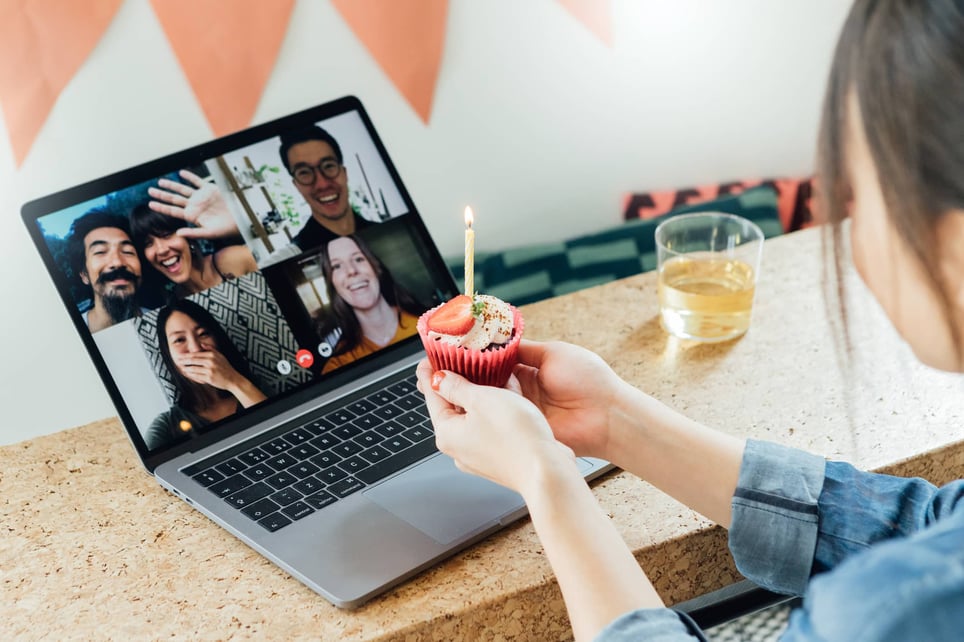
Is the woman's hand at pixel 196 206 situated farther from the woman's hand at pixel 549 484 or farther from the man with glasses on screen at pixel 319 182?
the woman's hand at pixel 549 484

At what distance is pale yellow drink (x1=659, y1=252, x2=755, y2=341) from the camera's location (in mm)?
1207

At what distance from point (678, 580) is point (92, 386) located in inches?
38.9

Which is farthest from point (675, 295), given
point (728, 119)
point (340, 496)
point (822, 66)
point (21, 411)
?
point (21, 411)

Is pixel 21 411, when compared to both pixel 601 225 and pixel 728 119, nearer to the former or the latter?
pixel 601 225

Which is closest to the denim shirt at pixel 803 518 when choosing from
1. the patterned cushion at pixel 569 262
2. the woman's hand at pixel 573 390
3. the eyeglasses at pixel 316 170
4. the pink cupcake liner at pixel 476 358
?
the woman's hand at pixel 573 390

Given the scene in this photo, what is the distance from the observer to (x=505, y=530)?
36.9 inches

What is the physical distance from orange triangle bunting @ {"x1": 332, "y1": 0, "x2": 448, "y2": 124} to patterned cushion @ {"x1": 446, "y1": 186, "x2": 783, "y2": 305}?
0.30 meters

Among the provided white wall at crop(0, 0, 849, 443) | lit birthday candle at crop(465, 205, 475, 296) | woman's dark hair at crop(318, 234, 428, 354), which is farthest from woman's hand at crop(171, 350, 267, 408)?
white wall at crop(0, 0, 849, 443)

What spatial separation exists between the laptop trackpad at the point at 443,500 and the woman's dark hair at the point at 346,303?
23 centimetres

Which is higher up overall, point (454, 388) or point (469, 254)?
point (469, 254)

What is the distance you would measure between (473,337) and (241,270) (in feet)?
1.14

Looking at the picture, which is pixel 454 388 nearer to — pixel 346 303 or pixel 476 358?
pixel 476 358

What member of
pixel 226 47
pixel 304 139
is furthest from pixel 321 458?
pixel 226 47

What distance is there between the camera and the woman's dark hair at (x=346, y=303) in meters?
1.16
